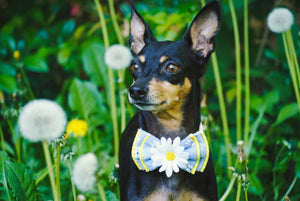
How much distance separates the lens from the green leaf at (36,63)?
281cm

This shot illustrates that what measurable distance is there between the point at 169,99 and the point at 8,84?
5.14ft

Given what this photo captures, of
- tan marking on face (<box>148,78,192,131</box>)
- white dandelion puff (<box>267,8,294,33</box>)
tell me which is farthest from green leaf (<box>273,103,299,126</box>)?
tan marking on face (<box>148,78,192,131</box>)

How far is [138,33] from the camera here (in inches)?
69.8

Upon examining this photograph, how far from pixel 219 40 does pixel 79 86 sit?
3.76 ft

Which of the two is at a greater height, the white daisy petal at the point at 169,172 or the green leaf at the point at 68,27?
the green leaf at the point at 68,27

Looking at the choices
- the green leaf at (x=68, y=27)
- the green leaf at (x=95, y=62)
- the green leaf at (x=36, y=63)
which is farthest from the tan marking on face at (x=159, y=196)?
the green leaf at (x=68, y=27)

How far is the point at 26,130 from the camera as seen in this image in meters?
1.13

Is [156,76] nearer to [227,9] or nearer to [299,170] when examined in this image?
[299,170]

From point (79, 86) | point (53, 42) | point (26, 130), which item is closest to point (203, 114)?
point (79, 86)

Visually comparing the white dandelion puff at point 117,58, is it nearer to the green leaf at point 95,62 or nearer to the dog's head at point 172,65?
the dog's head at point 172,65

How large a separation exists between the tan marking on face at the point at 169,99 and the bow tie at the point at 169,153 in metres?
0.07

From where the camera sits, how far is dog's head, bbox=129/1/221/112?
1429mm

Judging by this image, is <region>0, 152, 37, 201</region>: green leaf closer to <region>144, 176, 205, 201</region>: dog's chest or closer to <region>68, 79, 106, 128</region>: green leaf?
<region>144, 176, 205, 201</region>: dog's chest

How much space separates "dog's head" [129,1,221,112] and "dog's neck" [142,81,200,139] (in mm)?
27
